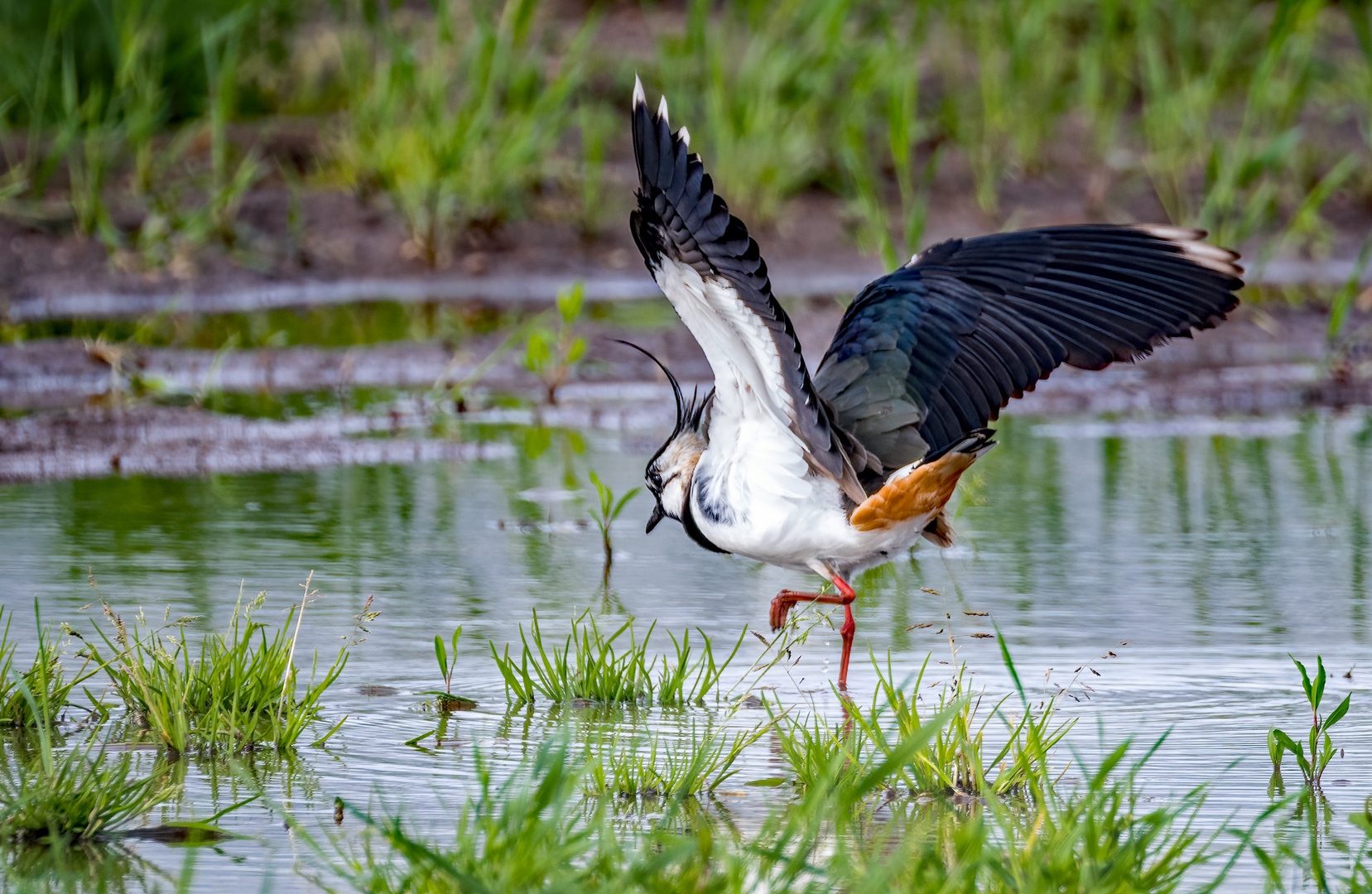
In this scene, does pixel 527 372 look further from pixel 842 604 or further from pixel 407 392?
pixel 842 604

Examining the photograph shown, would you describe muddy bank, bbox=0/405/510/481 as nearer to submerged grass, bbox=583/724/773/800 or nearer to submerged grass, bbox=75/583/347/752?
submerged grass, bbox=75/583/347/752

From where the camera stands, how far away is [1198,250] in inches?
183

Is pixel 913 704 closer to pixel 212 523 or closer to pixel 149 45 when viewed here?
pixel 212 523

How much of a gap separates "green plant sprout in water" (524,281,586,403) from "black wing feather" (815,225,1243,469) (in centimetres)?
220

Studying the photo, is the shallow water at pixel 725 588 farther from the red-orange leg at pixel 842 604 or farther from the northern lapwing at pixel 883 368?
the northern lapwing at pixel 883 368

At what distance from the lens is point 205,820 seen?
3043 mm

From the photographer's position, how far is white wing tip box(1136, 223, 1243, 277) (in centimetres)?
459

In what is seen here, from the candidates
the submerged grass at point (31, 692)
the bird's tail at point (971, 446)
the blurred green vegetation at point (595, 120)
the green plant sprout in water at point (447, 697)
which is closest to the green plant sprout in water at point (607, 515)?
the green plant sprout in water at point (447, 697)

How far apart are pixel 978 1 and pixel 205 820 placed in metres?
11.0

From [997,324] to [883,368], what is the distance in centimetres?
35

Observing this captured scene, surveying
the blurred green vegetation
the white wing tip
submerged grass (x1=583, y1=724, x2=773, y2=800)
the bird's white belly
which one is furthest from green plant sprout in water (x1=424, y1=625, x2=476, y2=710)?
the blurred green vegetation

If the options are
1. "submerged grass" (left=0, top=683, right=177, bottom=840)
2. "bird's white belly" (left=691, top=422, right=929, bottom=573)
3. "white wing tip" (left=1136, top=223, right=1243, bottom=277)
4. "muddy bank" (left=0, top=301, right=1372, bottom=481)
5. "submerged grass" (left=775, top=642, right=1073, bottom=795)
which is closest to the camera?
"submerged grass" (left=0, top=683, right=177, bottom=840)

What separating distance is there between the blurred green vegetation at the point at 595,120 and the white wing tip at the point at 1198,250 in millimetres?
4463

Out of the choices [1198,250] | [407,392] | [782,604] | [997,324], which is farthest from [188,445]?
[1198,250]
